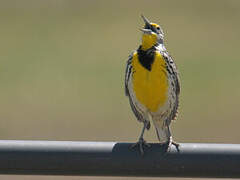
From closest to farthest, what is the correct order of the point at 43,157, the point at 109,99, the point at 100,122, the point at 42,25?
1. the point at 43,157
2. the point at 100,122
3. the point at 109,99
4. the point at 42,25

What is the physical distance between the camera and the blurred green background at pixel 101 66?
1150 centimetres

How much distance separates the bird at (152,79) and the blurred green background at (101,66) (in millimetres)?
4929

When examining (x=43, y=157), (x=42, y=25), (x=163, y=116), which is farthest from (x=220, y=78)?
(x=43, y=157)

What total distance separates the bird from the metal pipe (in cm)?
174

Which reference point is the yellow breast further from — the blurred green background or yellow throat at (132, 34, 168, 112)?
the blurred green background

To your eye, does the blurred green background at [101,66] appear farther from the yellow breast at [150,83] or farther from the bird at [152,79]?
the yellow breast at [150,83]

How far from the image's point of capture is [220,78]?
14.4 metres

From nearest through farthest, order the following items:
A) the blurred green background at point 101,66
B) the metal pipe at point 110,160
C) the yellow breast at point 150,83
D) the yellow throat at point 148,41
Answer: the metal pipe at point 110,160 → the yellow breast at point 150,83 → the yellow throat at point 148,41 → the blurred green background at point 101,66

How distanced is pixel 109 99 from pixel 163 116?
7.70 meters

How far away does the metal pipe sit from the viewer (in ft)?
10.5

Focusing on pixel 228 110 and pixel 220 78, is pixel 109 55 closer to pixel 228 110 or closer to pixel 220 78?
pixel 220 78

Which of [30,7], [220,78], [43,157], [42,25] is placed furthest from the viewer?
[30,7]

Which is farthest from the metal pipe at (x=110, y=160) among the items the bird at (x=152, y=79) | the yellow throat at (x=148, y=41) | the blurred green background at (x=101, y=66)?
the blurred green background at (x=101, y=66)

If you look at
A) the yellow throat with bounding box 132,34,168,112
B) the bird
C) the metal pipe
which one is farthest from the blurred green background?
the metal pipe
